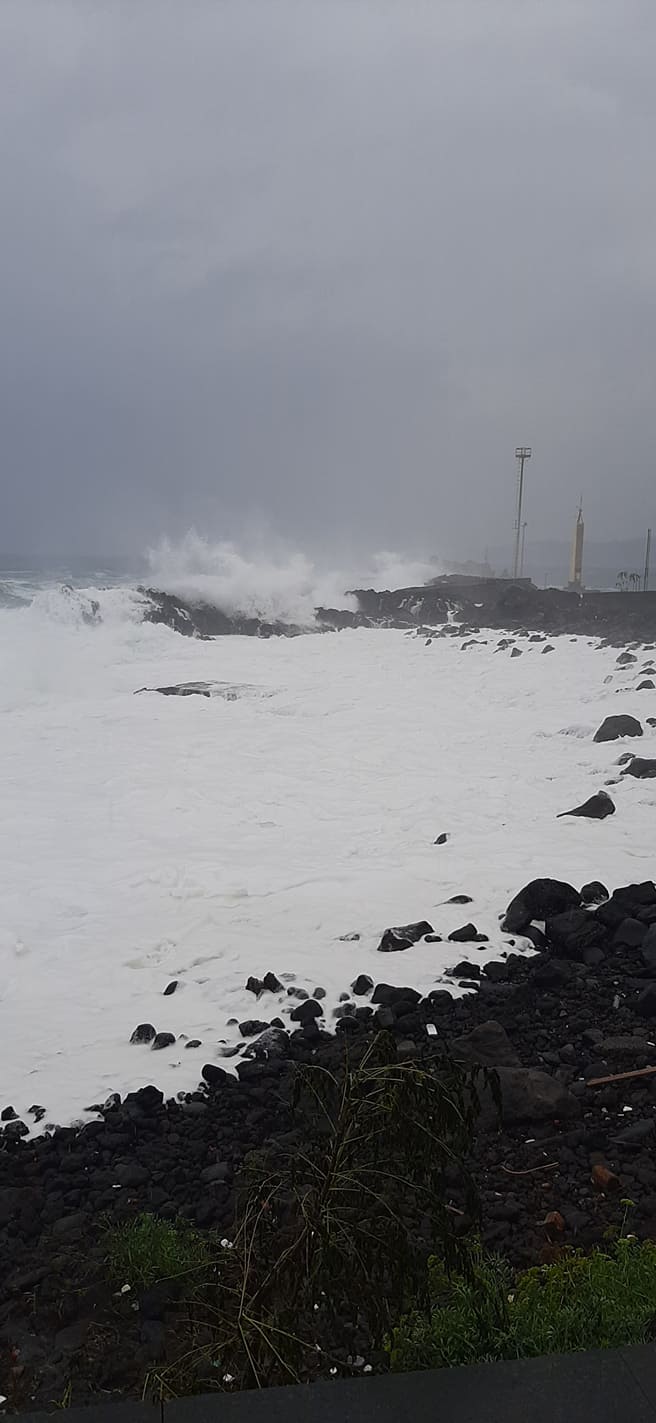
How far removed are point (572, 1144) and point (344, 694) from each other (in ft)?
46.6

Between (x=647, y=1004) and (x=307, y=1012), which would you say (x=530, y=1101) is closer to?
(x=647, y=1004)

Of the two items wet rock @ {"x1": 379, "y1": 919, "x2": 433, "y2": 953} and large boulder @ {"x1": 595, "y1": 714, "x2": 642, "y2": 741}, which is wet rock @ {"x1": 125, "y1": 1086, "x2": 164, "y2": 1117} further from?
large boulder @ {"x1": 595, "y1": 714, "x2": 642, "y2": 741}

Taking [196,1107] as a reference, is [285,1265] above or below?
above

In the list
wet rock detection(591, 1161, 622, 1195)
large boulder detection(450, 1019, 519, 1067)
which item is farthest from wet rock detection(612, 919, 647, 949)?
wet rock detection(591, 1161, 622, 1195)

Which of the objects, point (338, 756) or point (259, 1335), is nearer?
point (259, 1335)

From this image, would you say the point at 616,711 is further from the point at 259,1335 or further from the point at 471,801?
the point at 259,1335

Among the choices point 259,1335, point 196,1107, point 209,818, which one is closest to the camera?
point 259,1335

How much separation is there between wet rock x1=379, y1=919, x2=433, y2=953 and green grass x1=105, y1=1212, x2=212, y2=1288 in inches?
113

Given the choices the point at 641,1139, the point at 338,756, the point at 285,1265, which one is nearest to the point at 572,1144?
the point at 641,1139

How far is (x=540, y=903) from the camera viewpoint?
645cm

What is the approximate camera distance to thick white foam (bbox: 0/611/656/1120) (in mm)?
5684

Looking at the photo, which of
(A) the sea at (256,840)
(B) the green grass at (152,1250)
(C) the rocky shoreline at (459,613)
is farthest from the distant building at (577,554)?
(B) the green grass at (152,1250)

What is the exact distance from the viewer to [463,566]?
6025 cm

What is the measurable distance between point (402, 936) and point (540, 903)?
0.90m
